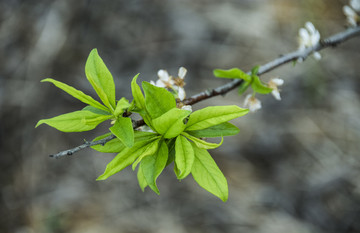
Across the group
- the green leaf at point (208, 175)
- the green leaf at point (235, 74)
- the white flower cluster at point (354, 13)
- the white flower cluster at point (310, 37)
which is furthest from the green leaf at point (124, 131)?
the white flower cluster at point (354, 13)

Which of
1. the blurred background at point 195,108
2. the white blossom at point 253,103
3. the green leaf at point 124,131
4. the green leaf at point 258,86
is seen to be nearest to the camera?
the green leaf at point 124,131

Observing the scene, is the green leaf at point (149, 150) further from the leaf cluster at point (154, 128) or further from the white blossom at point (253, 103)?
the white blossom at point (253, 103)

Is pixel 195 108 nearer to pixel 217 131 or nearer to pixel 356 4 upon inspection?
pixel 356 4

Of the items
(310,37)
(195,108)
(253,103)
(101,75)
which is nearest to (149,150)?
(101,75)

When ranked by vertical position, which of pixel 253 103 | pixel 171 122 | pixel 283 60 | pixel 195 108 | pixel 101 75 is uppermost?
pixel 101 75

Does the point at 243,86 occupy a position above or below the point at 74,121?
below

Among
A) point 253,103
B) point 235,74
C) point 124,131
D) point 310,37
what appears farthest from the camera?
point 310,37

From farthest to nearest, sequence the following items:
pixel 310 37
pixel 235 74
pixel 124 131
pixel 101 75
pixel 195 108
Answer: pixel 195 108
pixel 310 37
pixel 235 74
pixel 101 75
pixel 124 131

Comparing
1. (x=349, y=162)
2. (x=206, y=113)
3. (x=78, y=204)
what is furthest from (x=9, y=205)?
(x=349, y=162)
